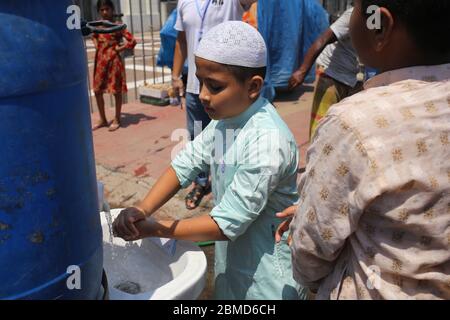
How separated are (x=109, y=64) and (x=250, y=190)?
4258 millimetres

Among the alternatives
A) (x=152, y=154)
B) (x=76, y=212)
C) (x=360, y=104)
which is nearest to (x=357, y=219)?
(x=360, y=104)

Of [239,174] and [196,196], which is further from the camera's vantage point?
[196,196]

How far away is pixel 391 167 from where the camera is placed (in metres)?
0.84

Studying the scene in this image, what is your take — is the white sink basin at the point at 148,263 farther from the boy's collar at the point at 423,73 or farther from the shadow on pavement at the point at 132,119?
the shadow on pavement at the point at 132,119

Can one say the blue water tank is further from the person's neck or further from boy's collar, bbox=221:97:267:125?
the person's neck

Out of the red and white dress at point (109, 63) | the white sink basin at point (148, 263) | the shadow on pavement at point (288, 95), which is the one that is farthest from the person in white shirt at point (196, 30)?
the shadow on pavement at point (288, 95)

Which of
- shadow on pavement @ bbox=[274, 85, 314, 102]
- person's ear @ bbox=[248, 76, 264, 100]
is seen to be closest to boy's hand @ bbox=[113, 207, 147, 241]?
person's ear @ bbox=[248, 76, 264, 100]

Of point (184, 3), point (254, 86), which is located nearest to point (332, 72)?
point (184, 3)

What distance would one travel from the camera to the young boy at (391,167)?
84 centimetres

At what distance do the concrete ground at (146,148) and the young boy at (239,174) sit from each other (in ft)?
3.02

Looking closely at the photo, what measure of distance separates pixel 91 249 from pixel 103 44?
14.5ft

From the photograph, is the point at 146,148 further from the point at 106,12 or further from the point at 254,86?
the point at 254,86
